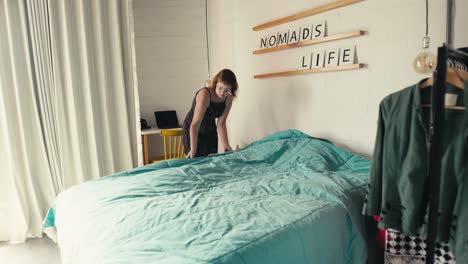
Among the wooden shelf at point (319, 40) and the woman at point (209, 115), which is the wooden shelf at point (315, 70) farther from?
the woman at point (209, 115)

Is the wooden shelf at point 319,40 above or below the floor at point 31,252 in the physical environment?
above

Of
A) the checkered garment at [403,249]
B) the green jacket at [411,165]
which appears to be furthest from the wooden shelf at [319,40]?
the checkered garment at [403,249]

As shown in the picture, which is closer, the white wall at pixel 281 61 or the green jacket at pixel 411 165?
the green jacket at pixel 411 165

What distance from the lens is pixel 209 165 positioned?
2.25 metres

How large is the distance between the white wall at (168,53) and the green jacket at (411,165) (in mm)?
2840

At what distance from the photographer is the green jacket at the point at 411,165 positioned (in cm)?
120

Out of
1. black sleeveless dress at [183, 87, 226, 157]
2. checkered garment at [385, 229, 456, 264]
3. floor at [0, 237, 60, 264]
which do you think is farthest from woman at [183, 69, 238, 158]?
checkered garment at [385, 229, 456, 264]

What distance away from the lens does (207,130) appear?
283cm

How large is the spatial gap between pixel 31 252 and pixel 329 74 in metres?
2.71

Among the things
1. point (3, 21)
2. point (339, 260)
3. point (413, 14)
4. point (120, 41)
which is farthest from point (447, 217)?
point (3, 21)

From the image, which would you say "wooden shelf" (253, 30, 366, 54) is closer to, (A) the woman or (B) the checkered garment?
(A) the woman

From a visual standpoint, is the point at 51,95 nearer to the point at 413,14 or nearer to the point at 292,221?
the point at 292,221

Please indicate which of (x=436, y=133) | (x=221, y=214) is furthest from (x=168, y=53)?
(x=436, y=133)

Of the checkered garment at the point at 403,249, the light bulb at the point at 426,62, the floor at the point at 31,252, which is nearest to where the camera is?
the checkered garment at the point at 403,249
